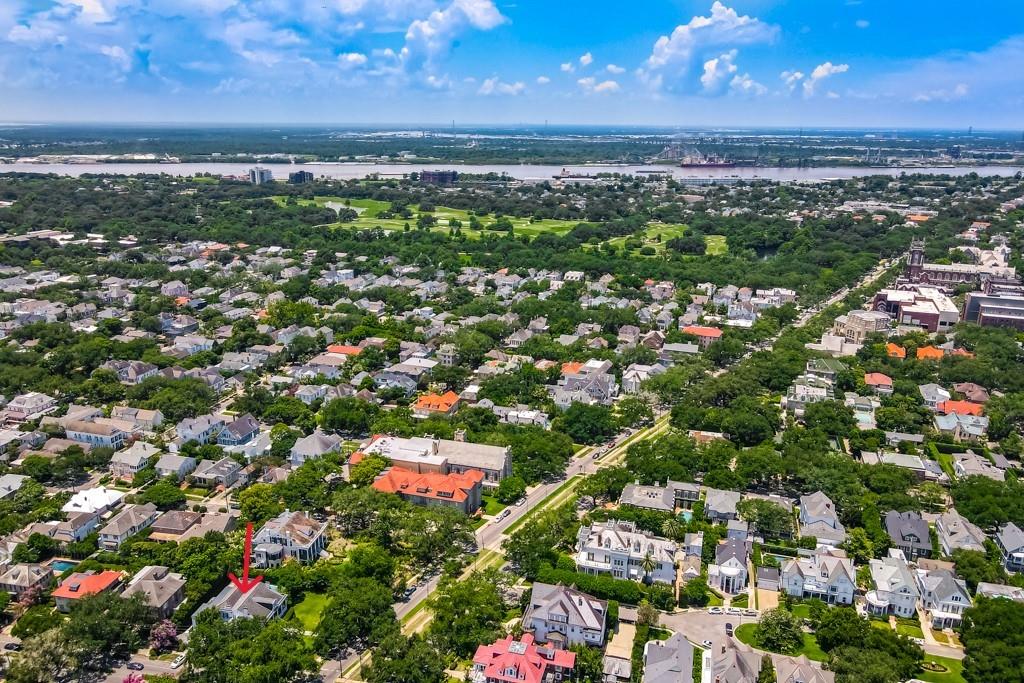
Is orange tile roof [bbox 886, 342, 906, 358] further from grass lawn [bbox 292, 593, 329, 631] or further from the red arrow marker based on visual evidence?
the red arrow marker

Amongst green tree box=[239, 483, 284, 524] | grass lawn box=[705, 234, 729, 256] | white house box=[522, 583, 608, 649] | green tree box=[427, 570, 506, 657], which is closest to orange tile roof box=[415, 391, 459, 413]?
green tree box=[239, 483, 284, 524]

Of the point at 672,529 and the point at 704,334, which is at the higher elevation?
the point at 704,334

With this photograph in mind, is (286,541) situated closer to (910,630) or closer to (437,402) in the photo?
(437,402)

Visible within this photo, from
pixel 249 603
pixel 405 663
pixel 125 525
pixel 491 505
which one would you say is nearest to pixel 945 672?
pixel 405 663

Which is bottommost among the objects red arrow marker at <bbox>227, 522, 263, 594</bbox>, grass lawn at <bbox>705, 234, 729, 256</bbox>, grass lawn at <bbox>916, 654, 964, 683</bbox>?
grass lawn at <bbox>916, 654, 964, 683</bbox>

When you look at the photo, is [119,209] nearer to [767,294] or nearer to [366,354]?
[366,354]

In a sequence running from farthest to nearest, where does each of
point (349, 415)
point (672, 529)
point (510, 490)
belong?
point (349, 415) < point (510, 490) < point (672, 529)
